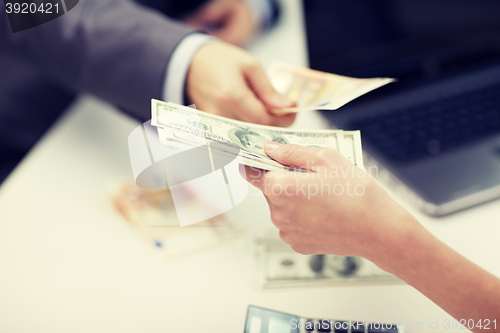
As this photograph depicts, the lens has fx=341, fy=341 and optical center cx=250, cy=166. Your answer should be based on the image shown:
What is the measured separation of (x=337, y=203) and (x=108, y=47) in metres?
0.61

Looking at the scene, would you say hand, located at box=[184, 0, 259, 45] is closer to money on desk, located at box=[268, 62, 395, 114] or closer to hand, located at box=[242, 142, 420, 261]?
money on desk, located at box=[268, 62, 395, 114]

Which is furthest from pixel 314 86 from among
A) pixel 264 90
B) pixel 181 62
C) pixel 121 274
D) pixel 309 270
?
pixel 121 274

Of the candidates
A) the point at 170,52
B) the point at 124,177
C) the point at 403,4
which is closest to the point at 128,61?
the point at 170,52

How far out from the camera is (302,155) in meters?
0.41

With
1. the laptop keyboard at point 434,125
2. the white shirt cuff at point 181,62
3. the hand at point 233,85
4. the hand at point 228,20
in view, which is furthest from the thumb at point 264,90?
the hand at point 228,20

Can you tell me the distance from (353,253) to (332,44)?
553 mm

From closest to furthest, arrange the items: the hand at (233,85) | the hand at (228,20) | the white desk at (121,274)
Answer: the white desk at (121,274) → the hand at (233,85) → the hand at (228,20)

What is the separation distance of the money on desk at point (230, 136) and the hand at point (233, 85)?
0.40ft

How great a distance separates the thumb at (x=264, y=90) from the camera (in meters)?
0.63

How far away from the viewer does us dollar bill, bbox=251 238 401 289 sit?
534 mm

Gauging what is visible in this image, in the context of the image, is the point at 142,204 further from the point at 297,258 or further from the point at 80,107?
the point at 80,107

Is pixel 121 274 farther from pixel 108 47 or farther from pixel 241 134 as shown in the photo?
pixel 108 47

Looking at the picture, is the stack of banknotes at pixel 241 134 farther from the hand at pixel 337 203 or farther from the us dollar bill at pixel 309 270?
the us dollar bill at pixel 309 270

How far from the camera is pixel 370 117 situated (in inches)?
30.9
